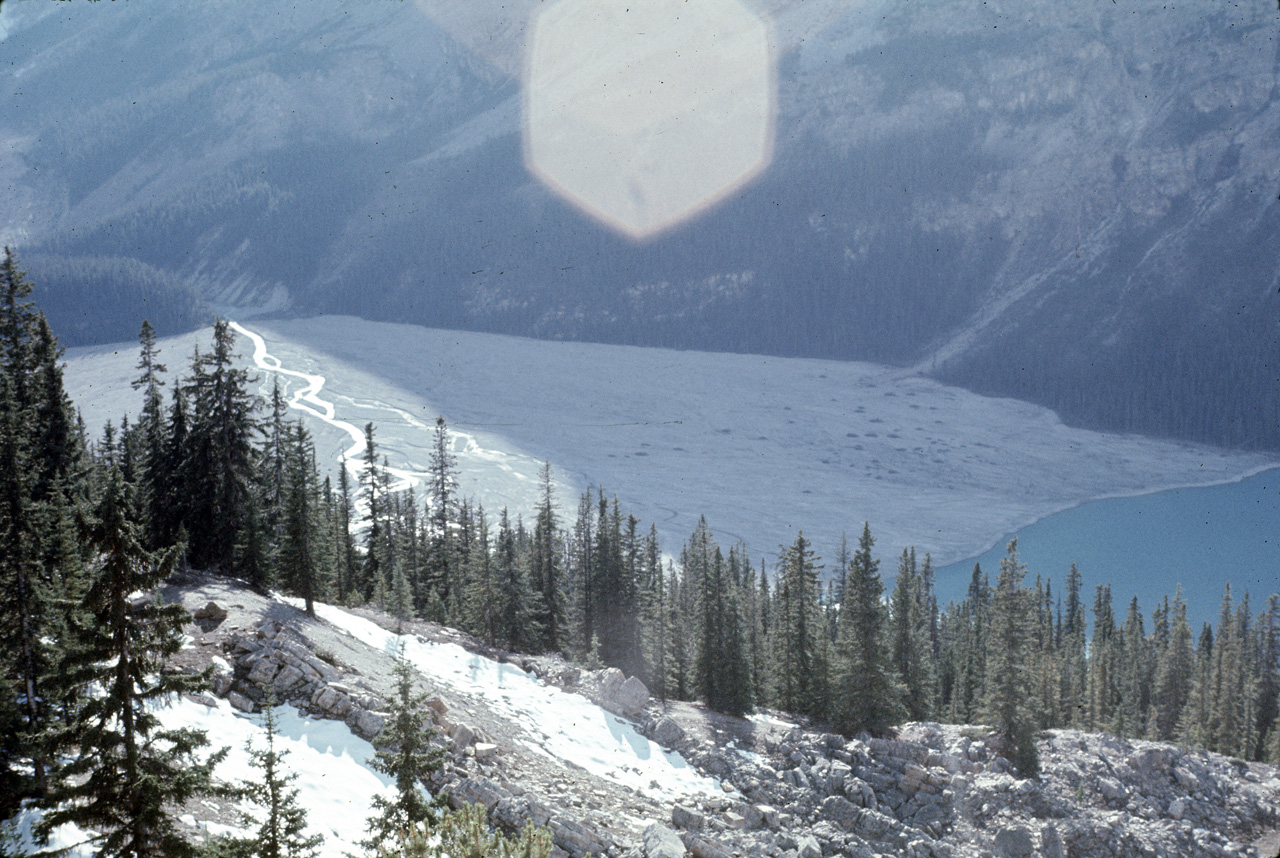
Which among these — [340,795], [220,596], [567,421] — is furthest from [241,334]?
[340,795]

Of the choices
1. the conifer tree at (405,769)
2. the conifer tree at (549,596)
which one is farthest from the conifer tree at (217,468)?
the conifer tree at (405,769)

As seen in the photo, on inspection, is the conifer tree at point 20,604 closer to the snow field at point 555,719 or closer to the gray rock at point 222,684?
the gray rock at point 222,684

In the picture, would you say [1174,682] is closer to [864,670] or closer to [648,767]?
[864,670]

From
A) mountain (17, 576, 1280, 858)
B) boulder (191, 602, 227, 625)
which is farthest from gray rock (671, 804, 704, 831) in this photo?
boulder (191, 602, 227, 625)

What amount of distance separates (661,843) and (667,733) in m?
10.8

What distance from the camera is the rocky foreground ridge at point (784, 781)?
24484 millimetres

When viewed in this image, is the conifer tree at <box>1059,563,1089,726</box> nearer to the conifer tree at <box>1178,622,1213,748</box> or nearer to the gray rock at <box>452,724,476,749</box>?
the conifer tree at <box>1178,622,1213,748</box>

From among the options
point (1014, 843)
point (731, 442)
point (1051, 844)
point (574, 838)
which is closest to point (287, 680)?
point (574, 838)

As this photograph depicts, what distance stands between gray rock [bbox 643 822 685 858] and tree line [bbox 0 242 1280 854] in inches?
448

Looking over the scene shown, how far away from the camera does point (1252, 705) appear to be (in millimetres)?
56938

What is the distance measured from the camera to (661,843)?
906 inches

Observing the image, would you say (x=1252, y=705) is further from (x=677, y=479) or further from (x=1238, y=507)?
(x=1238, y=507)

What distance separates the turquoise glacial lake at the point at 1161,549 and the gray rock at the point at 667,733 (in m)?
73.5

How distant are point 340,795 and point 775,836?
12755 mm
